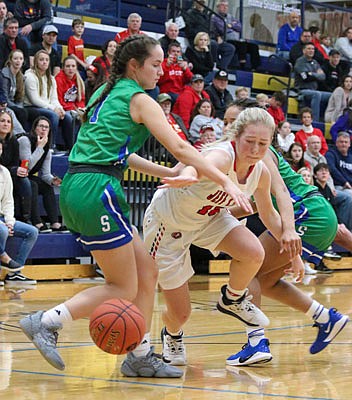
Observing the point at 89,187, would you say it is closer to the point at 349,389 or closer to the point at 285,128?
the point at 349,389

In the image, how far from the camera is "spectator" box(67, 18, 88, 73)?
12805 mm

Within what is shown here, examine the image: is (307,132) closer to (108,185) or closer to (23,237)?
(23,237)

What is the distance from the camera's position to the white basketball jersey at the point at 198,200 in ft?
15.4

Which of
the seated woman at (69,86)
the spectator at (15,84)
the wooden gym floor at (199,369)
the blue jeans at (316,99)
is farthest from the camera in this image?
the blue jeans at (316,99)

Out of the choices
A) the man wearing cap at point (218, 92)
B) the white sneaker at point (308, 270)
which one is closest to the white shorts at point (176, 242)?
the white sneaker at point (308, 270)

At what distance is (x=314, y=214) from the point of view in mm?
5910

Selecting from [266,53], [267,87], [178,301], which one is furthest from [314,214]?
[266,53]

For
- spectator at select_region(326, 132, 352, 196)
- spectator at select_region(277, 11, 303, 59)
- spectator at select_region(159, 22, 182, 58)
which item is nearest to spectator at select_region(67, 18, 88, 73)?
spectator at select_region(159, 22, 182, 58)

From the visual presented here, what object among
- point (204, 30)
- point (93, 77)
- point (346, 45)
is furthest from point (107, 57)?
point (346, 45)

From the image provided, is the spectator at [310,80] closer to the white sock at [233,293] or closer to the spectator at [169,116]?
the spectator at [169,116]

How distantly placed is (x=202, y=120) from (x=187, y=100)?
70cm

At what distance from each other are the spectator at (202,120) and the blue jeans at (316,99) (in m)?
4.23

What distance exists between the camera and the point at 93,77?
1204cm

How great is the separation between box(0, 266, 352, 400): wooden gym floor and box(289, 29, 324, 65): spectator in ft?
33.8
